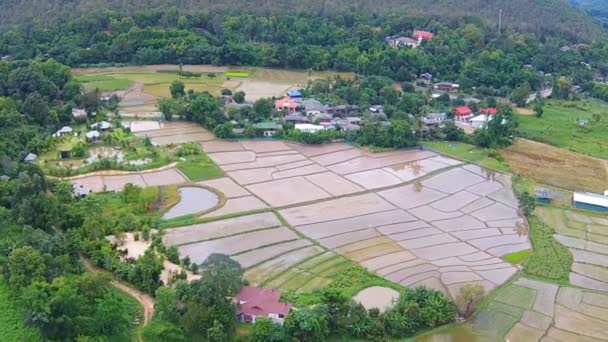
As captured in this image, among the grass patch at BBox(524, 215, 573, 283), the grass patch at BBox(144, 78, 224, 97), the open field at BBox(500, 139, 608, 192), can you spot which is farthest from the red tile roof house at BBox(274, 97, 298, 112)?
the grass patch at BBox(524, 215, 573, 283)

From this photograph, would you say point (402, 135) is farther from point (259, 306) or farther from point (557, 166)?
point (259, 306)

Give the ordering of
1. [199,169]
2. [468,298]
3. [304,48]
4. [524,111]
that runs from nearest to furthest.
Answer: [468,298] → [199,169] → [524,111] → [304,48]

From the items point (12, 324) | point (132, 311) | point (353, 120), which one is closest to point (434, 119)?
point (353, 120)

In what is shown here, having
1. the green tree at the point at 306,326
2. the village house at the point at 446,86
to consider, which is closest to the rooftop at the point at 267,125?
the village house at the point at 446,86

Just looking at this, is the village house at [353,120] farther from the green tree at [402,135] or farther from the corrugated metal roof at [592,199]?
the corrugated metal roof at [592,199]

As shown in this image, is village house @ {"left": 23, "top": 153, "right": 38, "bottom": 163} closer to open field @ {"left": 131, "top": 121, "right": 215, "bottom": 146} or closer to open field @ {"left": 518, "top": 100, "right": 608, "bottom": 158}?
open field @ {"left": 131, "top": 121, "right": 215, "bottom": 146}
